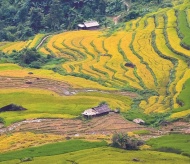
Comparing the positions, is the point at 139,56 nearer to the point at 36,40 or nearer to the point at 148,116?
the point at 148,116

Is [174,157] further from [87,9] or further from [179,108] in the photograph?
[87,9]

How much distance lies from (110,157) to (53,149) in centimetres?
502

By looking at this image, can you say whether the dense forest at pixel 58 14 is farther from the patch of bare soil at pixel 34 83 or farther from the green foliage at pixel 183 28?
the patch of bare soil at pixel 34 83

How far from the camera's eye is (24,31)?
314 feet

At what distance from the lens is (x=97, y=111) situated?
50.5 m

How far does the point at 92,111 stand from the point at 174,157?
1366cm

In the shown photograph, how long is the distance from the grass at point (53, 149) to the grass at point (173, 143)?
12.9ft

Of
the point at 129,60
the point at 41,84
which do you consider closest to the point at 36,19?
the point at 129,60

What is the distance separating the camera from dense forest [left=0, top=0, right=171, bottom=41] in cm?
9562

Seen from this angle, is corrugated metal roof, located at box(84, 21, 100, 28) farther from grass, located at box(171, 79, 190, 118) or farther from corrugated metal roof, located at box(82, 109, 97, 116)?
corrugated metal roof, located at box(82, 109, 97, 116)

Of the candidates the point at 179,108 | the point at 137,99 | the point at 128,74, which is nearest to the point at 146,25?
the point at 128,74


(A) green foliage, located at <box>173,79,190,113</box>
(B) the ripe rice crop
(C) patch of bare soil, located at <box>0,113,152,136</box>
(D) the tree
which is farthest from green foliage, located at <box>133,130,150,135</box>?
(D) the tree

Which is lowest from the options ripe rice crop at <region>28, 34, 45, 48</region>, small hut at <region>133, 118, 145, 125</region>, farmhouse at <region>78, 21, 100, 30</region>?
small hut at <region>133, 118, 145, 125</region>

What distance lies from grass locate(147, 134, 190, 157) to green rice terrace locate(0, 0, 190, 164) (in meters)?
0.07
